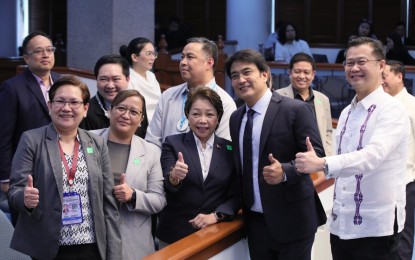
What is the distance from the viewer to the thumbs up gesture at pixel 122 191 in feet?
11.8

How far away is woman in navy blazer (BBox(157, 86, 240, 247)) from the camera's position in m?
3.83

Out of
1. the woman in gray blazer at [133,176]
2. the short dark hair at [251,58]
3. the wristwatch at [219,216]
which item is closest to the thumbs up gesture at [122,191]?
the woman in gray blazer at [133,176]

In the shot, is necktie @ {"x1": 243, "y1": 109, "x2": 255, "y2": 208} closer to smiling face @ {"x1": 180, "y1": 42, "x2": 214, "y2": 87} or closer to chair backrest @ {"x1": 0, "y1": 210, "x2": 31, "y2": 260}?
smiling face @ {"x1": 180, "y1": 42, "x2": 214, "y2": 87}

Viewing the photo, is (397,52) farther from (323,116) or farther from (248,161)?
(248,161)

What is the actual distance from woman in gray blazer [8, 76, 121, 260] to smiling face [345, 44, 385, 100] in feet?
4.04

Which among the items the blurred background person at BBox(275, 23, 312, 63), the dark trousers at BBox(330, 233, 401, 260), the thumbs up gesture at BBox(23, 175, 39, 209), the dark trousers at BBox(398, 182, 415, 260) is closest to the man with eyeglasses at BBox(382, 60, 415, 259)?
the dark trousers at BBox(398, 182, 415, 260)

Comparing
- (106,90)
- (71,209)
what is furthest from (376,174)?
(106,90)

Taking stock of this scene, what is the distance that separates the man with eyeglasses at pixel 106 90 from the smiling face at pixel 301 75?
5.02ft

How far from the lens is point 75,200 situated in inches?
134

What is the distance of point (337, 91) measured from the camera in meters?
9.73

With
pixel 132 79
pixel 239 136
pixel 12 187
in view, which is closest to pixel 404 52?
pixel 132 79

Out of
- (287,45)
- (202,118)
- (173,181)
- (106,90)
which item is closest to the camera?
(173,181)

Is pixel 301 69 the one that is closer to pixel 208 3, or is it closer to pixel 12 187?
pixel 12 187

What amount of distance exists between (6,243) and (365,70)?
6.15ft
